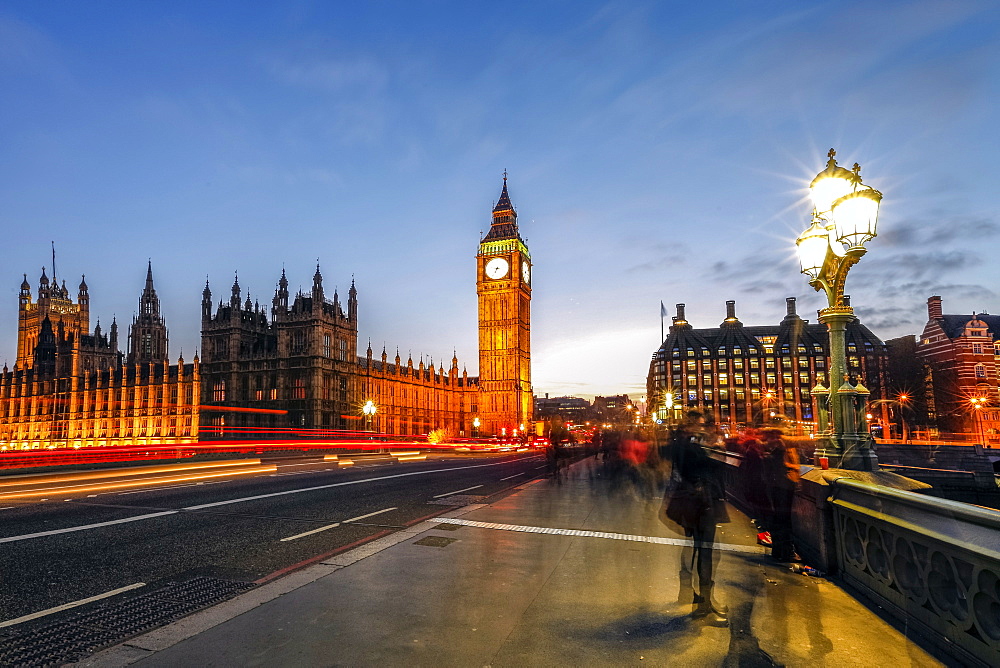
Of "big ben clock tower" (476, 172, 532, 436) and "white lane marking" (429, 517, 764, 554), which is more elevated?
"big ben clock tower" (476, 172, 532, 436)

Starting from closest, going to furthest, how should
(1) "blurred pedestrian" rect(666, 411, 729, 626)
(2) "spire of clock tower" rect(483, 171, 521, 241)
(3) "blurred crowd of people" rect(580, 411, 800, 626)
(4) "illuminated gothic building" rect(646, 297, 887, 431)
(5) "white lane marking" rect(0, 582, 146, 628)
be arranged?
(5) "white lane marking" rect(0, 582, 146, 628) → (3) "blurred crowd of people" rect(580, 411, 800, 626) → (1) "blurred pedestrian" rect(666, 411, 729, 626) → (2) "spire of clock tower" rect(483, 171, 521, 241) → (4) "illuminated gothic building" rect(646, 297, 887, 431)

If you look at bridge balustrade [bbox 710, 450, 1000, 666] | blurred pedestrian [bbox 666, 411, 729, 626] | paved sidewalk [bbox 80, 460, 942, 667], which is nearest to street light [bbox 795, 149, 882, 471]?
bridge balustrade [bbox 710, 450, 1000, 666]

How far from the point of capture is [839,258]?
32.2 ft

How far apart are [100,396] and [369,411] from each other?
38.4 meters

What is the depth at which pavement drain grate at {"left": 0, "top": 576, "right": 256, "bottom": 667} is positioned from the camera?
4.80m

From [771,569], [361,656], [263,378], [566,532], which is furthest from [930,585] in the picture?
[263,378]

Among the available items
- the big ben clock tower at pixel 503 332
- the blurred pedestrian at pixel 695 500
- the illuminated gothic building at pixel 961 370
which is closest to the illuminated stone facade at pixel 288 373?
the big ben clock tower at pixel 503 332

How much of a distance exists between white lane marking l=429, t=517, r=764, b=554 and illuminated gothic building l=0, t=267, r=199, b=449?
1966 inches

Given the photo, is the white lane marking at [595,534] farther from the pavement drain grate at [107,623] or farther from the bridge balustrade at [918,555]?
the pavement drain grate at [107,623]

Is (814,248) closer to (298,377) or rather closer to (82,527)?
(82,527)

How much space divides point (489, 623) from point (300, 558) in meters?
3.87

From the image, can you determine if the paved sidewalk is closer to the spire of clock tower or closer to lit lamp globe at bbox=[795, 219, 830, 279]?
lit lamp globe at bbox=[795, 219, 830, 279]

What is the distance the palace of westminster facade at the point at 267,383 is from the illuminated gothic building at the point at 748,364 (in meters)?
45.5

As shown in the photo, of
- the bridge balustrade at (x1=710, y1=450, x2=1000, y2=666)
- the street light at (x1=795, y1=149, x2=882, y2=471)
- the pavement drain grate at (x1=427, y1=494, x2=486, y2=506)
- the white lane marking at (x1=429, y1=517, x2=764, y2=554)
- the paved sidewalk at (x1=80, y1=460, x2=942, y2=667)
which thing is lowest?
the pavement drain grate at (x1=427, y1=494, x2=486, y2=506)
